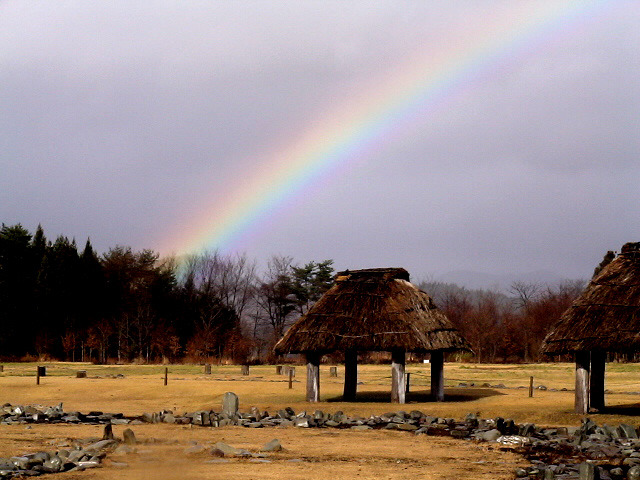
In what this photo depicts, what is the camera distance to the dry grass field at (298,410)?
16719 mm

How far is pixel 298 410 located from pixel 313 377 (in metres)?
2.35

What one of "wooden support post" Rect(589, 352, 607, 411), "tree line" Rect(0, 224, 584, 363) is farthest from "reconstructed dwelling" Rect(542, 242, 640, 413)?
"tree line" Rect(0, 224, 584, 363)

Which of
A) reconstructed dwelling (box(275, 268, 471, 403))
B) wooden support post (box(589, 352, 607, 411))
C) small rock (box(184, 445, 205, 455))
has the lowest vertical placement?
small rock (box(184, 445, 205, 455))

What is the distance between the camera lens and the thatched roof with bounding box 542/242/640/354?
2455 centimetres

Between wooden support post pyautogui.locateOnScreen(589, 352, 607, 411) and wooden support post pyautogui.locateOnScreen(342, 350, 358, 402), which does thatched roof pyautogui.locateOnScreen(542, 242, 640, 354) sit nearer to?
wooden support post pyautogui.locateOnScreen(589, 352, 607, 411)

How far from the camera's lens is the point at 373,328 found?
29234mm

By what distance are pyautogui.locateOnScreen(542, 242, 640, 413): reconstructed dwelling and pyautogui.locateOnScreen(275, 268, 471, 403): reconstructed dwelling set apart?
485cm

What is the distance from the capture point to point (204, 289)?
84.1 m

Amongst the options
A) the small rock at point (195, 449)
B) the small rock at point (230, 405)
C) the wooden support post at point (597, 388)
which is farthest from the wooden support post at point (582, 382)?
the small rock at point (195, 449)

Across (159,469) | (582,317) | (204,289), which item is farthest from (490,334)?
(159,469)

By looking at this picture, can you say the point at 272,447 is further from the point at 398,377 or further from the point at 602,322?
the point at 602,322

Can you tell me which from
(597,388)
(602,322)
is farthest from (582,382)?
(597,388)

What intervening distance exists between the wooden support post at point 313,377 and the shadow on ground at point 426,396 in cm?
139

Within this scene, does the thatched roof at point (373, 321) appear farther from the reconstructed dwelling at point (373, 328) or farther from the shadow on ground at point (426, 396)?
the shadow on ground at point (426, 396)
